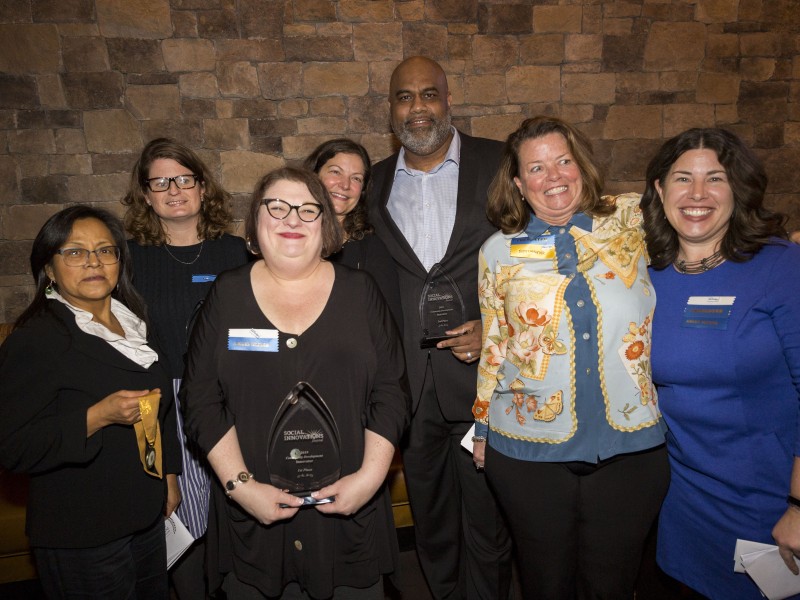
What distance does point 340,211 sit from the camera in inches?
88.0

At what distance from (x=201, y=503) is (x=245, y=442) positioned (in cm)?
89

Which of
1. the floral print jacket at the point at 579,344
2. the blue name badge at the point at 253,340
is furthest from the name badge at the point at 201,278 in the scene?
the floral print jacket at the point at 579,344

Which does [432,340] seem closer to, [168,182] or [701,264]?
[701,264]

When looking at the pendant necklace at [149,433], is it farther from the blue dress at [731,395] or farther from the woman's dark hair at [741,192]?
the woman's dark hair at [741,192]

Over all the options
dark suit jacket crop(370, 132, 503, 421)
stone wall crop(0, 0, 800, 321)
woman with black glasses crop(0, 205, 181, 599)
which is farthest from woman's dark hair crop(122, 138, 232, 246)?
stone wall crop(0, 0, 800, 321)

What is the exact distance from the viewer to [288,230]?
4.76 feet

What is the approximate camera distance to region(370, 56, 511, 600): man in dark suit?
2.21 meters

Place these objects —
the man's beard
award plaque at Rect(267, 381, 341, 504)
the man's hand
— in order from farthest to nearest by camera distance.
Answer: the man's beard → the man's hand → award plaque at Rect(267, 381, 341, 504)

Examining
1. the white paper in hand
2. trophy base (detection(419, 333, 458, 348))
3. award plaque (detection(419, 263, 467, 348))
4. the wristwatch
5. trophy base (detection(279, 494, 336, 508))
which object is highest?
award plaque (detection(419, 263, 467, 348))

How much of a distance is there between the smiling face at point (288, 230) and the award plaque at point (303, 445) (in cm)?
35

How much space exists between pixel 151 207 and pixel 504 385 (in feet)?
5.17

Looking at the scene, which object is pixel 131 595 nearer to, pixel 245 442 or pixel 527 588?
pixel 245 442

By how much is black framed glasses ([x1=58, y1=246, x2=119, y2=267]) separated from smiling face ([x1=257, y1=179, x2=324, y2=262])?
0.59 meters

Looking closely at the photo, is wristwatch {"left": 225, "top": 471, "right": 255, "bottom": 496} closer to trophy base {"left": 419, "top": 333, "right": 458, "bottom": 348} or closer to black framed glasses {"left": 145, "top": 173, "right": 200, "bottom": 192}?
trophy base {"left": 419, "top": 333, "right": 458, "bottom": 348}
